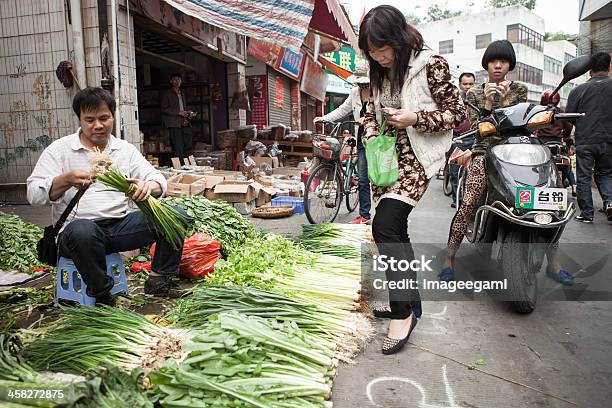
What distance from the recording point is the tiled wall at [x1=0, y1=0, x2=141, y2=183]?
6.52m

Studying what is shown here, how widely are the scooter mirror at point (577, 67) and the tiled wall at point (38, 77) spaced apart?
5.60m

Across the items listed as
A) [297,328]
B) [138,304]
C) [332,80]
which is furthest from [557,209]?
[332,80]

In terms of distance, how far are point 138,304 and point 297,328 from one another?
4.79 feet

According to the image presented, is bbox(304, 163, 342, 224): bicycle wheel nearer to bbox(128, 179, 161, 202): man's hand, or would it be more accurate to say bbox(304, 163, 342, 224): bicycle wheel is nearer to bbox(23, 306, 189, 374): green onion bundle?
bbox(128, 179, 161, 202): man's hand

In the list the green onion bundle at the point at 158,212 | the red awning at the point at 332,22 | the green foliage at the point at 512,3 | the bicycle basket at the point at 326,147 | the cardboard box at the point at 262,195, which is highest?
the green foliage at the point at 512,3

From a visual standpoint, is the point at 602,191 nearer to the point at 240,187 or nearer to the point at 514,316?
the point at 514,316

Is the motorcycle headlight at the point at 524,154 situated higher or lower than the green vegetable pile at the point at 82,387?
higher

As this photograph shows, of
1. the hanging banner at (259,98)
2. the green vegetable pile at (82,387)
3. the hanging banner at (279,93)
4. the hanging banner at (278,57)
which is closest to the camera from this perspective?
the green vegetable pile at (82,387)

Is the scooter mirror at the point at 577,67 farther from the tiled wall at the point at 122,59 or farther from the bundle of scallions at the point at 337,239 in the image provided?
the tiled wall at the point at 122,59

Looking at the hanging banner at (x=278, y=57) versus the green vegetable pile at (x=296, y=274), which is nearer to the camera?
the green vegetable pile at (x=296, y=274)

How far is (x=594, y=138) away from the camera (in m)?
6.16

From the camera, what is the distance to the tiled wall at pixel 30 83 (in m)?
6.59

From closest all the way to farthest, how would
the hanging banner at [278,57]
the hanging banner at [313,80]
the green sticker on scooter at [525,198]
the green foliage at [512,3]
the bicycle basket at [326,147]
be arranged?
the green sticker on scooter at [525,198] → the bicycle basket at [326,147] → the hanging banner at [278,57] → the hanging banner at [313,80] → the green foliage at [512,3]

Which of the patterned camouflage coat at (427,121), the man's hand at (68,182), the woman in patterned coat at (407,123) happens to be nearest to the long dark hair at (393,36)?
the woman in patterned coat at (407,123)
